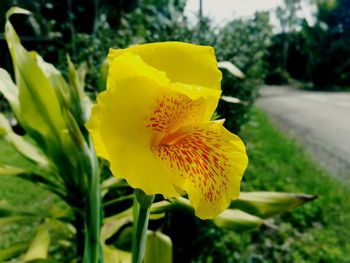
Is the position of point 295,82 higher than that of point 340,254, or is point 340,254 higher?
point 340,254

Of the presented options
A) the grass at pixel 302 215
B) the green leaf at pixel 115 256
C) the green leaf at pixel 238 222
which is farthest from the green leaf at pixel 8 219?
the grass at pixel 302 215

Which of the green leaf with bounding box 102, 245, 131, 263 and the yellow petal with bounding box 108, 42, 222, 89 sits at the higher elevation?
the yellow petal with bounding box 108, 42, 222, 89

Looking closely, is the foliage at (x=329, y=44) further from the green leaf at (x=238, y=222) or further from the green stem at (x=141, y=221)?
the green stem at (x=141, y=221)

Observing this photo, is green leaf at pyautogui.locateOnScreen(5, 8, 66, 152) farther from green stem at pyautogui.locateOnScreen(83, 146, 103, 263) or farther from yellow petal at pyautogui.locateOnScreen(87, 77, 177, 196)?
yellow petal at pyautogui.locateOnScreen(87, 77, 177, 196)

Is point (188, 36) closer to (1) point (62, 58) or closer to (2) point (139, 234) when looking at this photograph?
(1) point (62, 58)

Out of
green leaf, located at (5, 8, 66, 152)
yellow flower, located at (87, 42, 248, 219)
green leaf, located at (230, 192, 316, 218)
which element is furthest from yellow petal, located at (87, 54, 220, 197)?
green leaf, located at (230, 192, 316, 218)

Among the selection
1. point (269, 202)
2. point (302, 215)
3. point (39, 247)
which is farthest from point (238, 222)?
point (302, 215)

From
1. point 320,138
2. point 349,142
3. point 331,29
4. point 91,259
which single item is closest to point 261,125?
point 320,138
